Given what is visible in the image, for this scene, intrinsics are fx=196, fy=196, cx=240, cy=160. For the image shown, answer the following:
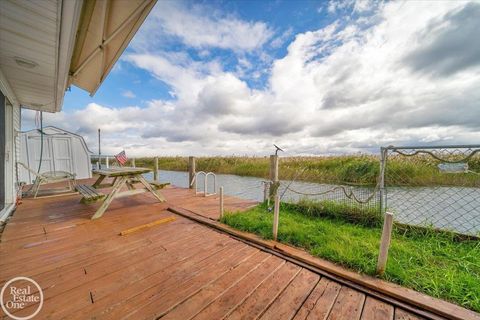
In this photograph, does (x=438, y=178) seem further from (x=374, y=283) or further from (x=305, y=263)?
(x=305, y=263)

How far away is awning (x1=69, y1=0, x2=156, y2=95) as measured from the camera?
2199 mm

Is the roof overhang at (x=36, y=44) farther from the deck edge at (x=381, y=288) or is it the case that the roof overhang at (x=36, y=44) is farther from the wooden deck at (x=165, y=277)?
the deck edge at (x=381, y=288)

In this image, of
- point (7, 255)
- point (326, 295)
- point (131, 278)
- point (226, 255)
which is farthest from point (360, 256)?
point (7, 255)

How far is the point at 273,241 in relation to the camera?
2711mm

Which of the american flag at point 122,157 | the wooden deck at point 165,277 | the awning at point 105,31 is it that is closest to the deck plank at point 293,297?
the wooden deck at point 165,277

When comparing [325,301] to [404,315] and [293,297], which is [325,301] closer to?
[293,297]

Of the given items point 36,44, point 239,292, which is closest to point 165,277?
point 239,292

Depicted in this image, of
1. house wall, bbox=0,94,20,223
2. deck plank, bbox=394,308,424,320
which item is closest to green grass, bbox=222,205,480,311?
deck plank, bbox=394,308,424,320

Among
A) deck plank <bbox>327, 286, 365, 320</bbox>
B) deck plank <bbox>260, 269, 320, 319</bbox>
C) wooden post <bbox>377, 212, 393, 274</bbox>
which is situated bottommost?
deck plank <bbox>327, 286, 365, 320</bbox>

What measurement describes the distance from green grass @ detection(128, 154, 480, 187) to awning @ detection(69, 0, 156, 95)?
4.03m

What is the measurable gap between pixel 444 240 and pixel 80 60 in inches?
255

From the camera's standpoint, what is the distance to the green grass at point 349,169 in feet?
10.9
